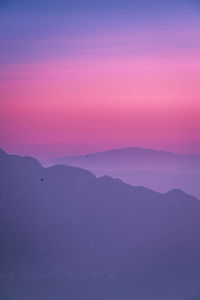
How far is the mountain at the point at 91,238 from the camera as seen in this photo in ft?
16.7

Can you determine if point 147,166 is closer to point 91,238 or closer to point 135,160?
point 135,160

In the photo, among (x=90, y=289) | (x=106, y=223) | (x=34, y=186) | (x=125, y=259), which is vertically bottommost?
(x=90, y=289)

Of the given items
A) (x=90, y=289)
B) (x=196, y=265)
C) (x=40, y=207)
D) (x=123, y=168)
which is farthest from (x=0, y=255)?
(x=196, y=265)

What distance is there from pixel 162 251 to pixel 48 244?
113 centimetres

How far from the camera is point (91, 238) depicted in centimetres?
515

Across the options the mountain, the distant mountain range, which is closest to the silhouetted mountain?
the distant mountain range

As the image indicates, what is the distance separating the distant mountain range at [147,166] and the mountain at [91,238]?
74mm

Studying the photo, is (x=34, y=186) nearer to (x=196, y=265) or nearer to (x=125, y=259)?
(x=125, y=259)

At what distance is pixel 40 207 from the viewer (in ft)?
17.1

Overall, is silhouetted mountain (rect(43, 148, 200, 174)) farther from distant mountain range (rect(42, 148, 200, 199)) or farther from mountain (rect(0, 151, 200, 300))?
mountain (rect(0, 151, 200, 300))

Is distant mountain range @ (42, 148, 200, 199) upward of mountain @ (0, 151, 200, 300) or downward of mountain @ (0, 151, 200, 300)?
upward

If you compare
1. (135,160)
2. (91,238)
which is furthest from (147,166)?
(91,238)

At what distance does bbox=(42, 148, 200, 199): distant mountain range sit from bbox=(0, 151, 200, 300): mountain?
74mm

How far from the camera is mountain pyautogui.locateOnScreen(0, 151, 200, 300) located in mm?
5082
